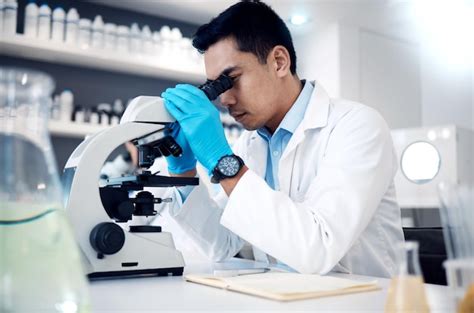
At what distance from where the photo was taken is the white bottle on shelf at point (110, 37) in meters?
3.54

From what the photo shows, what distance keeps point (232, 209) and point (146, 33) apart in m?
2.79

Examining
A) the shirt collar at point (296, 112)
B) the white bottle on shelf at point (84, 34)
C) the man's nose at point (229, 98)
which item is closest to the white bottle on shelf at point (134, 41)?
the white bottle on shelf at point (84, 34)

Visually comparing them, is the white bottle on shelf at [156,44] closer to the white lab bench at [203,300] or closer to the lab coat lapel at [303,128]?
the lab coat lapel at [303,128]

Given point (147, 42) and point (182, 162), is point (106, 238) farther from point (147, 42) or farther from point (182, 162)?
point (147, 42)

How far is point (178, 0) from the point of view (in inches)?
150

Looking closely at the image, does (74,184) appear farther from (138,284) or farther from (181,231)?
(181,231)

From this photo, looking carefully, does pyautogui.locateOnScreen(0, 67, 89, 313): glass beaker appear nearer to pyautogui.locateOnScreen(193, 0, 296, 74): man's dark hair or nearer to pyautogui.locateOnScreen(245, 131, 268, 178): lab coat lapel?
pyautogui.locateOnScreen(193, 0, 296, 74): man's dark hair

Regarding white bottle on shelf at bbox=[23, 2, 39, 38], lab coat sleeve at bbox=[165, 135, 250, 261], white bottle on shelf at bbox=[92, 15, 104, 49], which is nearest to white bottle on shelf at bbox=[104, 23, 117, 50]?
white bottle on shelf at bbox=[92, 15, 104, 49]

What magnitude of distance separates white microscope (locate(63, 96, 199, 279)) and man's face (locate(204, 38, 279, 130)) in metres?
0.35

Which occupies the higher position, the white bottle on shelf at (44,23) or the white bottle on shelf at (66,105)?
the white bottle on shelf at (44,23)

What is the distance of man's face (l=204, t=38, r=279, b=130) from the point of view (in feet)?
5.16

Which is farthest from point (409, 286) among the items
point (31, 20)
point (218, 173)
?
point (31, 20)

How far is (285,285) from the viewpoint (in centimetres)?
96

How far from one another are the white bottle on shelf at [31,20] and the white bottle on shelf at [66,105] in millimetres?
426
